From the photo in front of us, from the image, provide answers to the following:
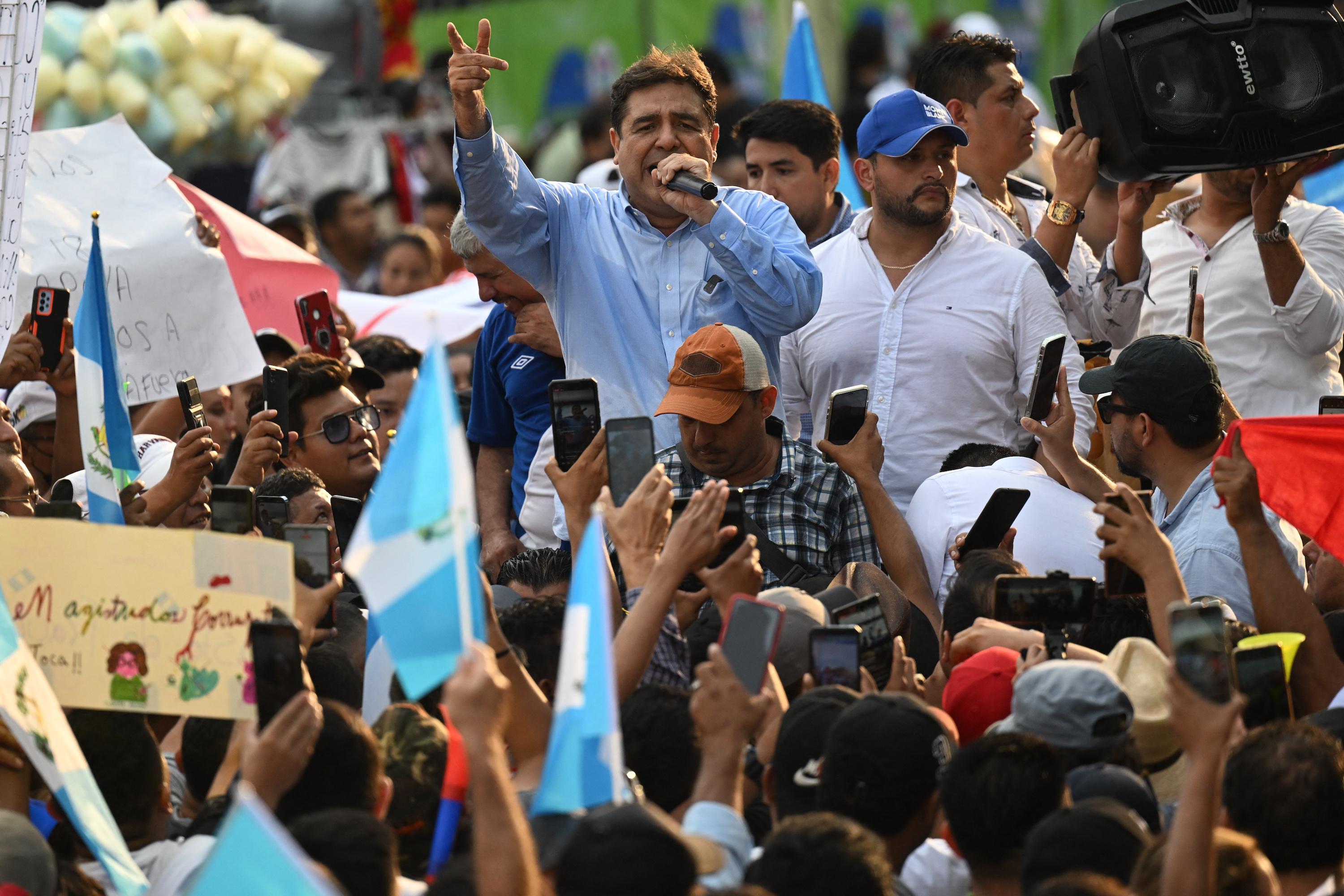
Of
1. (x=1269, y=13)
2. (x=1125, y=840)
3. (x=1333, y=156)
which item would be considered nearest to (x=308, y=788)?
(x=1125, y=840)

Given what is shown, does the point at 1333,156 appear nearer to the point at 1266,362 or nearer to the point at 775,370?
the point at 1266,362

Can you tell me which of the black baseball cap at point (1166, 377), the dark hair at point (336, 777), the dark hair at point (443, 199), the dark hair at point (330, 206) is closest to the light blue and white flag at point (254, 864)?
the dark hair at point (336, 777)

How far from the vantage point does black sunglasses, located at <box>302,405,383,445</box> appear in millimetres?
5469

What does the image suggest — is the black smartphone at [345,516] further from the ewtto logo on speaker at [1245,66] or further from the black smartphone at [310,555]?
the ewtto logo on speaker at [1245,66]

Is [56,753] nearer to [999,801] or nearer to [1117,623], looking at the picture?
[999,801]

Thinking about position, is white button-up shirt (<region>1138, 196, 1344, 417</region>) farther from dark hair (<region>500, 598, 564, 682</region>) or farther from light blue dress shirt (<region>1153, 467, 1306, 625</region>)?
dark hair (<region>500, 598, 564, 682</region>)

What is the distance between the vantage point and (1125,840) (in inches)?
105

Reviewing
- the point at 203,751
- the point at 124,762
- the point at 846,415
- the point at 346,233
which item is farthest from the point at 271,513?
the point at 346,233

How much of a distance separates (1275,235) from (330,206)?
6.20m

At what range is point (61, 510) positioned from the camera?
3771mm

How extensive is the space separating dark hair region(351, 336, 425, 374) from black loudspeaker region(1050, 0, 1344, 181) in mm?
2939

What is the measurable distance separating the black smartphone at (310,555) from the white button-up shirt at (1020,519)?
63.3 inches

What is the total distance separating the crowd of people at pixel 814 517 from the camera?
2721 mm

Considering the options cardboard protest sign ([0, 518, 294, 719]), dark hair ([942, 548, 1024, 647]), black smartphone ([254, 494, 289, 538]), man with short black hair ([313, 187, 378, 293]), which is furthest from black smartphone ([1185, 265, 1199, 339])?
man with short black hair ([313, 187, 378, 293])
